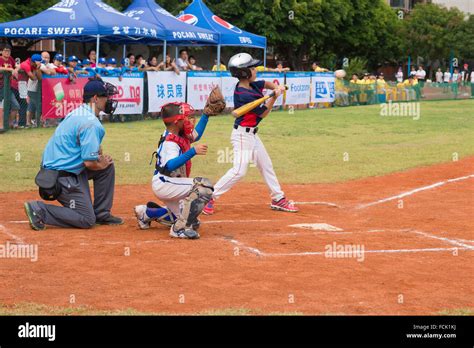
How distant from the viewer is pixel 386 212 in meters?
11.5

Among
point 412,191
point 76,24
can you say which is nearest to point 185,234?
point 412,191

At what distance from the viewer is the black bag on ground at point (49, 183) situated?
31.7ft

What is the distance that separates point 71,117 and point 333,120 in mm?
19084

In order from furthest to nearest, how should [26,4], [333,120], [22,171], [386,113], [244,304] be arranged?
[26,4] < [386,113] < [333,120] < [22,171] < [244,304]

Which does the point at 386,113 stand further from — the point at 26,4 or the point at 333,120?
the point at 26,4

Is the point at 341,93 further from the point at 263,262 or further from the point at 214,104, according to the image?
the point at 263,262

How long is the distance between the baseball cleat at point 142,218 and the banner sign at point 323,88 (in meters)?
25.5

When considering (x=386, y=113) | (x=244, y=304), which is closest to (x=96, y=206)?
(x=244, y=304)

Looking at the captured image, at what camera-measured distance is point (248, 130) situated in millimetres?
11234

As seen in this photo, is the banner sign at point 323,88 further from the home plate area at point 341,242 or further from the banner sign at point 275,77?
the home plate area at point 341,242

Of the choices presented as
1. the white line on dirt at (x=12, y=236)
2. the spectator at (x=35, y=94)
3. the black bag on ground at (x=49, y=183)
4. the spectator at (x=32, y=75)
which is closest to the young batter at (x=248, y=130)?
the black bag on ground at (x=49, y=183)

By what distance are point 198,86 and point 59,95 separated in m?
6.72

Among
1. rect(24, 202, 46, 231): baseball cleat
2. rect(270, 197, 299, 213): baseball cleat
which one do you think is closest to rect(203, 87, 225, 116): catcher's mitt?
rect(270, 197, 299, 213): baseball cleat

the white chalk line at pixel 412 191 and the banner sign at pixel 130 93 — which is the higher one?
the banner sign at pixel 130 93
